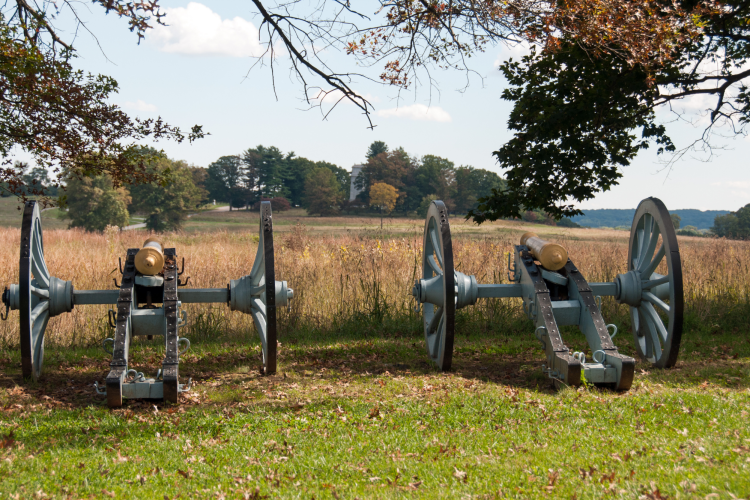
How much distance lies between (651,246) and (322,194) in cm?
6376

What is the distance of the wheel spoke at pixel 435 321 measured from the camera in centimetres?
618

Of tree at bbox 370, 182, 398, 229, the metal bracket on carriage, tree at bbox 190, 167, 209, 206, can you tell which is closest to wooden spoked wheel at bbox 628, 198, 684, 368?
the metal bracket on carriage

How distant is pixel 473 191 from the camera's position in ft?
223

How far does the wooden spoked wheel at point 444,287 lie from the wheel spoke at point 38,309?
349 cm

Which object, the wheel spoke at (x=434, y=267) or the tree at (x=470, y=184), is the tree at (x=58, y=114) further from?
the tree at (x=470, y=184)

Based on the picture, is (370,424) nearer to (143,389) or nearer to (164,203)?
(143,389)

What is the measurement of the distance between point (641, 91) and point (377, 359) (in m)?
5.67

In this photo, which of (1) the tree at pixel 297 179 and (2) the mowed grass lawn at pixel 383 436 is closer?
(2) the mowed grass lawn at pixel 383 436

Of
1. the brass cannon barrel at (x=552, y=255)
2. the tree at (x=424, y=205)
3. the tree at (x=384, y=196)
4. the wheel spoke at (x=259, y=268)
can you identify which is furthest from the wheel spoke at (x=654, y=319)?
the tree at (x=384, y=196)

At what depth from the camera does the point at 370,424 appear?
4.29 m

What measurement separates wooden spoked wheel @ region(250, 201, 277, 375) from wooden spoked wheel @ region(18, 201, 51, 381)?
1826 mm

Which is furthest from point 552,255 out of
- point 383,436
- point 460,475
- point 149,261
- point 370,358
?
point 149,261

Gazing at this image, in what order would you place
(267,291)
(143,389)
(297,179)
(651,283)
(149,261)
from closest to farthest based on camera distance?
(143,389) < (267,291) < (149,261) < (651,283) < (297,179)

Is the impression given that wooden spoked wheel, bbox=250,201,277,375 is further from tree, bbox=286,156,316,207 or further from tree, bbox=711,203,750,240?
tree, bbox=286,156,316,207
